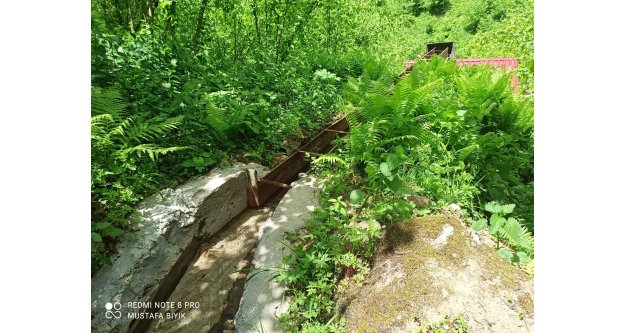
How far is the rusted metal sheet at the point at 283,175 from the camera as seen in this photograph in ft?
13.5

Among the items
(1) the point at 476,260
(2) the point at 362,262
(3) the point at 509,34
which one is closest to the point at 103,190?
(2) the point at 362,262

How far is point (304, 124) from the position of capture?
530cm

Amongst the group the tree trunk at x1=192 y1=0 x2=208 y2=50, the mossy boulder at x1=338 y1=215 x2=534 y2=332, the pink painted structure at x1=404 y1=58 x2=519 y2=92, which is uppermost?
the tree trunk at x1=192 y1=0 x2=208 y2=50

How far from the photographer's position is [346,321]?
2.42 meters

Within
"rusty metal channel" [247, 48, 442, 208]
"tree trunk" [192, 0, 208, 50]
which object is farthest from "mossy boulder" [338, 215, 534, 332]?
"tree trunk" [192, 0, 208, 50]

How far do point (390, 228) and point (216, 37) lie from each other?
16.6 feet

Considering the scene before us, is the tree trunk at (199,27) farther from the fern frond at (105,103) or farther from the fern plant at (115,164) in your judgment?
the fern frond at (105,103)

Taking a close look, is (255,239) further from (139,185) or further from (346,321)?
(346,321)

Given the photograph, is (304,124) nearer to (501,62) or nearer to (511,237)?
(511,237)

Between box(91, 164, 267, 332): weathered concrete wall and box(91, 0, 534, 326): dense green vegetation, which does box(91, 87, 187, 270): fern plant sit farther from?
box(91, 164, 267, 332): weathered concrete wall

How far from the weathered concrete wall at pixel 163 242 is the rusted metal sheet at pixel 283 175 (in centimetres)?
12

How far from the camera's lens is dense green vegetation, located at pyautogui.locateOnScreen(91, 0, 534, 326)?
2.91m

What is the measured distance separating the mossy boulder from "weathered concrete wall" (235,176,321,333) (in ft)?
1.75

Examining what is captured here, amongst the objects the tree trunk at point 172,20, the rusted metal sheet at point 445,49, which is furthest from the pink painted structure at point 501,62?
the tree trunk at point 172,20
